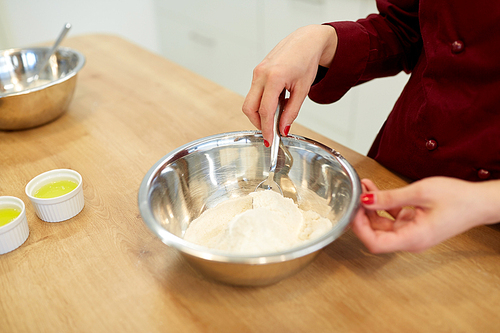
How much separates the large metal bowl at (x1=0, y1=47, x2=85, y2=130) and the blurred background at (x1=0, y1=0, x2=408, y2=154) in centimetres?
119

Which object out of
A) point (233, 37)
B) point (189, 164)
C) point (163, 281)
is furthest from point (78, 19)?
point (163, 281)

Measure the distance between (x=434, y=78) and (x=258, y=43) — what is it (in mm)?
1650

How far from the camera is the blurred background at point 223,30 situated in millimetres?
1862

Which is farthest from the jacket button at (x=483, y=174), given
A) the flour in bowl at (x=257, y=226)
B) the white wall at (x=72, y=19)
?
the white wall at (x=72, y=19)

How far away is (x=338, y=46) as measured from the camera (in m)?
0.80

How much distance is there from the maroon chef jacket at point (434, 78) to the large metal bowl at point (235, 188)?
0.20 meters

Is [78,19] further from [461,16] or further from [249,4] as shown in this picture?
[461,16]

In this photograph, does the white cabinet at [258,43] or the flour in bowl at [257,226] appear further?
the white cabinet at [258,43]

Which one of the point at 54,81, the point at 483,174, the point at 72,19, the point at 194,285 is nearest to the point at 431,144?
the point at 483,174

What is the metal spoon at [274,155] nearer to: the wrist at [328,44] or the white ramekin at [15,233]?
the wrist at [328,44]

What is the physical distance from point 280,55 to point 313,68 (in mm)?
77

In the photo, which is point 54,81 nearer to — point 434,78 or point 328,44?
point 328,44

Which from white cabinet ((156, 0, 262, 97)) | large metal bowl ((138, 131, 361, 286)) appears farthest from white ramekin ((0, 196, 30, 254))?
white cabinet ((156, 0, 262, 97))

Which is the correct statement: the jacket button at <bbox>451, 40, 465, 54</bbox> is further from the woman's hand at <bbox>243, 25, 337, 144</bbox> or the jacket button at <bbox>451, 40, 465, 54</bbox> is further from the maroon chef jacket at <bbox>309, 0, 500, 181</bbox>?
the woman's hand at <bbox>243, 25, 337, 144</bbox>
